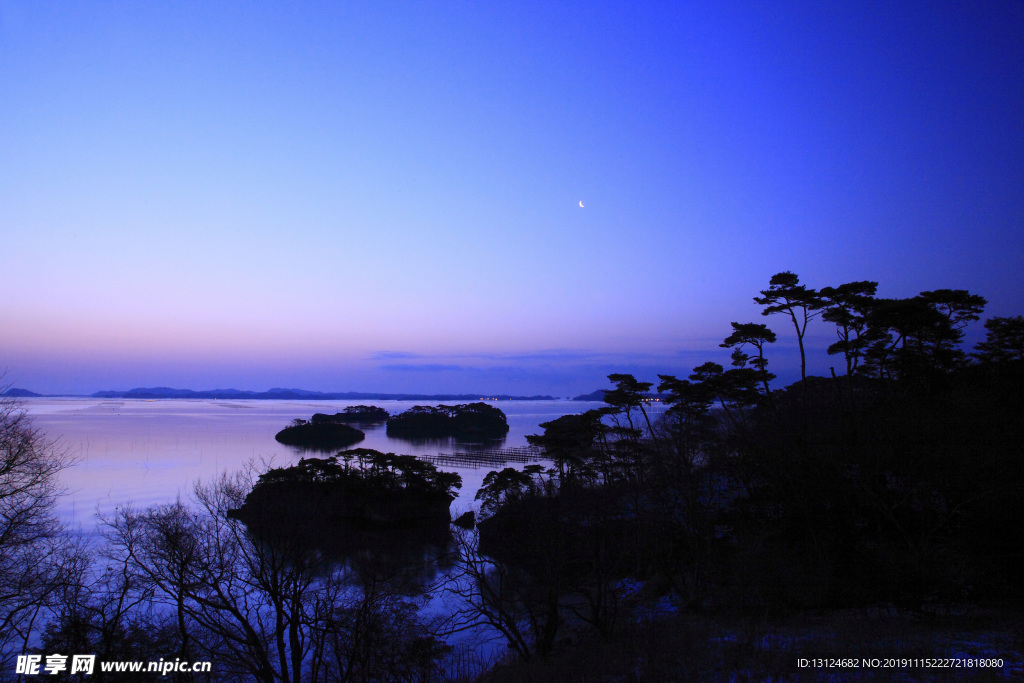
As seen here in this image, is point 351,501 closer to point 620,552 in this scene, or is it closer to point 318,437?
point 620,552

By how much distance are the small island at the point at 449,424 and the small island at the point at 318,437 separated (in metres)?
15.4

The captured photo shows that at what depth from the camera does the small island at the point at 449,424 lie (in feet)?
272

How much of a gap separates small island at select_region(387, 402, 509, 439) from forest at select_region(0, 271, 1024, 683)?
59.9 meters

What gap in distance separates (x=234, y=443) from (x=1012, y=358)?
204ft

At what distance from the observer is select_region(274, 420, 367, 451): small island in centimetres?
6119

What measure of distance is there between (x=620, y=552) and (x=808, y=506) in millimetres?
6225

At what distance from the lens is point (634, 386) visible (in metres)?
27.1

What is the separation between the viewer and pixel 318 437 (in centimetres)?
6341

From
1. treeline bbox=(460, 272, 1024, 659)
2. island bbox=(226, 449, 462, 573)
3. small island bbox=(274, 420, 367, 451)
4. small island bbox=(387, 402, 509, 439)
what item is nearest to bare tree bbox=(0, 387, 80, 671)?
island bbox=(226, 449, 462, 573)

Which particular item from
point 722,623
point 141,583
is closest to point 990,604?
point 722,623

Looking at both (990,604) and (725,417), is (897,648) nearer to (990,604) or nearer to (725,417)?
(990,604)

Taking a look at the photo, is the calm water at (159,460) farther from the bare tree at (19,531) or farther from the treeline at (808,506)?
the treeline at (808,506)

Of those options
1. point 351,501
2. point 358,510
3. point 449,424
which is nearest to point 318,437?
point 449,424

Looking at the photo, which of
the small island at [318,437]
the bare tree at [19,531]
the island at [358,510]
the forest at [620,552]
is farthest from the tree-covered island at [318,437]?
the bare tree at [19,531]
